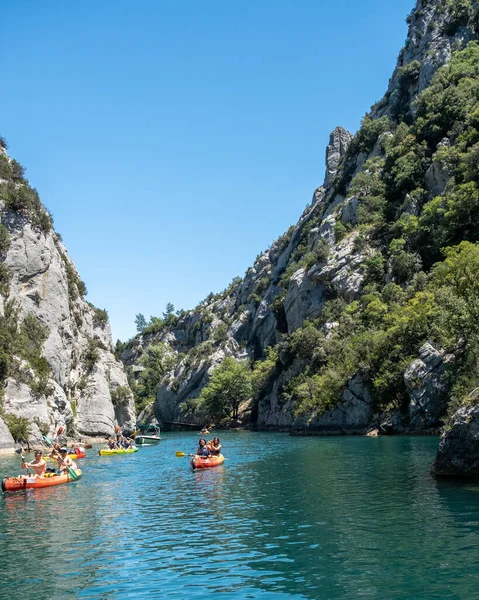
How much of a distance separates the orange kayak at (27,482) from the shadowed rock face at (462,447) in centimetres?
1864

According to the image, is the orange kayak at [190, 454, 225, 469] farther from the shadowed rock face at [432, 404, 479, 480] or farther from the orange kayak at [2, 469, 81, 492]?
the shadowed rock face at [432, 404, 479, 480]

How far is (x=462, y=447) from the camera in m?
22.2

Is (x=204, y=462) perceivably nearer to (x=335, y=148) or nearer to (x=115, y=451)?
(x=115, y=451)

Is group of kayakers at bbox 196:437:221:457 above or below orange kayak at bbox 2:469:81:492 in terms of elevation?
above

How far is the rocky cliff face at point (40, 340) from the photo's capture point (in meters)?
54.9

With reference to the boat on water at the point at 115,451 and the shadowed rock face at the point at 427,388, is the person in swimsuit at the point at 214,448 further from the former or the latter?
the shadowed rock face at the point at 427,388

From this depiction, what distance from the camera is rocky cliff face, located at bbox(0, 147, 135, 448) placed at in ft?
180

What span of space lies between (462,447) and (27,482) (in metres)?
19.8

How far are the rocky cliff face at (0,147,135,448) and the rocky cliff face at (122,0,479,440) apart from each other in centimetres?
2705

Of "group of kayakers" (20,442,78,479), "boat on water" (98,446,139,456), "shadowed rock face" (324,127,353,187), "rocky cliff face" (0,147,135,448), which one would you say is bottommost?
"boat on water" (98,446,139,456)

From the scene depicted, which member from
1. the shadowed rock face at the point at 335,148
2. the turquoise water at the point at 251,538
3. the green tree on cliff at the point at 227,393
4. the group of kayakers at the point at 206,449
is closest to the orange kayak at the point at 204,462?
the group of kayakers at the point at 206,449

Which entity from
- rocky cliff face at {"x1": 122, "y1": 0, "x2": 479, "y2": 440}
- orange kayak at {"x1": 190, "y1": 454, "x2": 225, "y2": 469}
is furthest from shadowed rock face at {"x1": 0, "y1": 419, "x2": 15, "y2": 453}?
rocky cliff face at {"x1": 122, "y1": 0, "x2": 479, "y2": 440}

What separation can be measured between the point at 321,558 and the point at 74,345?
67.4 m

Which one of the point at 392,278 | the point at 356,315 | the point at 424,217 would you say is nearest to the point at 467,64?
the point at 424,217
